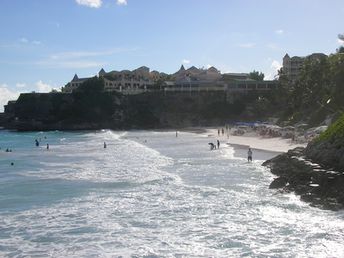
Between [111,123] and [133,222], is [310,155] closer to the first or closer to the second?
[133,222]

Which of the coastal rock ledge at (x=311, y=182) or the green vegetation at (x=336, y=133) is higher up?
the green vegetation at (x=336, y=133)

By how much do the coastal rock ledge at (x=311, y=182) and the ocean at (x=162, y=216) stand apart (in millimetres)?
656

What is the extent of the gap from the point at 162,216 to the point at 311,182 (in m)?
7.52

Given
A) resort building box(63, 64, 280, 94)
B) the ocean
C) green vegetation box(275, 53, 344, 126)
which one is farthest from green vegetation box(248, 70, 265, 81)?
the ocean

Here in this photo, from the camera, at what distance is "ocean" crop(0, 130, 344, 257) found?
48.9 feet

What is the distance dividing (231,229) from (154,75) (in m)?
128

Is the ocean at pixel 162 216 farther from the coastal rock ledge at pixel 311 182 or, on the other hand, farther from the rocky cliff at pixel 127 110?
the rocky cliff at pixel 127 110

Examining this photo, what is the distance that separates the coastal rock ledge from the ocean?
0.66 m

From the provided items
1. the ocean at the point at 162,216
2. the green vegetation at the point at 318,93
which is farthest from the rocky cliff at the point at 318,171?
the green vegetation at the point at 318,93

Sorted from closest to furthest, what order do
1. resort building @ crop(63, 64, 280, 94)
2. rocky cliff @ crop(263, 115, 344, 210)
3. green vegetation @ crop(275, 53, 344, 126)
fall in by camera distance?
rocky cliff @ crop(263, 115, 344, 210) → green vegetation @ crop(275, 53, 344, 126) → resort building @ crop(63, 64, 280, 94)

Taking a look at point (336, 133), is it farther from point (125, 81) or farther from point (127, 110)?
point (125, 81)

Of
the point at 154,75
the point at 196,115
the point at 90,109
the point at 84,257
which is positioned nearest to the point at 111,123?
the point at 90,109

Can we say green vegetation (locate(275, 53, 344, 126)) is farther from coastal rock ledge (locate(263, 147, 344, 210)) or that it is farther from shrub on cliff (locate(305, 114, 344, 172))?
coastal rock ledge (locate(263, 147, 344, 210))

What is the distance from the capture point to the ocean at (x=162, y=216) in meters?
14.9
